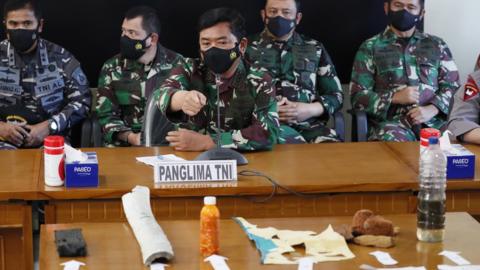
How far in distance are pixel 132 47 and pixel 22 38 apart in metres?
0.61

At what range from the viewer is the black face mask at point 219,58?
4328 mm

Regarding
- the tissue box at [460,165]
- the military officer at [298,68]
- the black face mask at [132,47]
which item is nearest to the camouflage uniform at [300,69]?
the military officer at [298,68]

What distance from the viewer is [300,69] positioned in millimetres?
5695

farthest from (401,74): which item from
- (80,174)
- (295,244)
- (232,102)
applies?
(295,244)

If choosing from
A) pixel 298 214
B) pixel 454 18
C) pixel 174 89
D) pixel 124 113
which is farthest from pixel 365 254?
pixel 454 18

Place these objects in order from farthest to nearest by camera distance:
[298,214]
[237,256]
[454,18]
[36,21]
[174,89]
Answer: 1. [454,18]
2. [36,21]
3. [174,89]
4. [298,214]
5. [237,256]

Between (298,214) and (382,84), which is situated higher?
(382,84)

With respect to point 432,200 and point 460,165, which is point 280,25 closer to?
point 460,165

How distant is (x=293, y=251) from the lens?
2.84 m

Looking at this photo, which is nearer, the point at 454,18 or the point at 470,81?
the point at 470,81

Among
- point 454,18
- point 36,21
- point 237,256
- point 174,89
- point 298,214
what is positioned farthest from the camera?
point 454,18

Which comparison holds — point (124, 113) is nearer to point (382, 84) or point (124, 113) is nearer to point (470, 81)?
point (382, 84)

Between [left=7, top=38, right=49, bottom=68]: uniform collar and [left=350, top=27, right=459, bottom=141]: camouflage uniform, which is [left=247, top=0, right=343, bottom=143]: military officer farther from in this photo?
[left=7, top=38, right=49, bottom=68]: uniform collar

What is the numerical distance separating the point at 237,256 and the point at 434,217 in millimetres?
596
